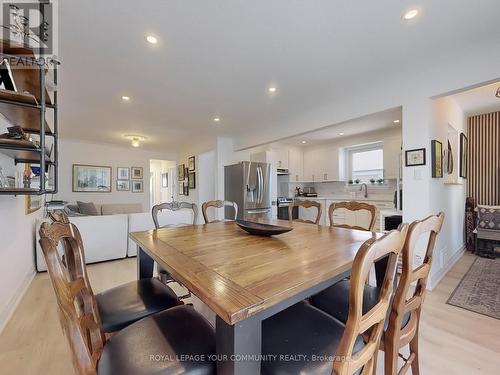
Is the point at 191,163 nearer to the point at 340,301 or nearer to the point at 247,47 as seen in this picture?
the point at 247,47

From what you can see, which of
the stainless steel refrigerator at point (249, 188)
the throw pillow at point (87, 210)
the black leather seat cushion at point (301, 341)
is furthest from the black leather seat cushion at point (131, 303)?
the throw pillow at point (87, 210)

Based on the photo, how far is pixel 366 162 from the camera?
17.7ft

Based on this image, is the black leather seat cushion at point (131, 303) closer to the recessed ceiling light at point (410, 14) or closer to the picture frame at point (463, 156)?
the recessed ceiling light at point (410, 14)

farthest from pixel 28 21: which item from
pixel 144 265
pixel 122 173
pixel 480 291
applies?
pixel 122 173

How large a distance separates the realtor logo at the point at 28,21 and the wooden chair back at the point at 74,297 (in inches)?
50.3

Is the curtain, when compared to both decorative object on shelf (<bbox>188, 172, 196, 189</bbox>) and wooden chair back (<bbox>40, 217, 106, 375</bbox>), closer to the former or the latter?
wooden chair back (<bbox>40, 217, 106, 375</bbox>)

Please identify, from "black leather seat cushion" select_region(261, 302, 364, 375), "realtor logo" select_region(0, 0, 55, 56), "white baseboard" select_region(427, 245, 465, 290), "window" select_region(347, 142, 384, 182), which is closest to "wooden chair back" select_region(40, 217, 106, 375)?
"black leather seat cushion" select_region(261, 302, 364, 375)

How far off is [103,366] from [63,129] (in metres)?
5.40

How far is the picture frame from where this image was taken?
3.71 metres

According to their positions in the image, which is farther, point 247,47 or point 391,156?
point 391,156

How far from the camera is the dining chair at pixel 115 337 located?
66 cm

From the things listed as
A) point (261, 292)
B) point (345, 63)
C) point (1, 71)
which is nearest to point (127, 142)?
point (1, 71)

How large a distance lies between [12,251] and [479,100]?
599cm

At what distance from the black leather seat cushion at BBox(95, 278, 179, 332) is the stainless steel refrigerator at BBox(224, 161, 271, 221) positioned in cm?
339
